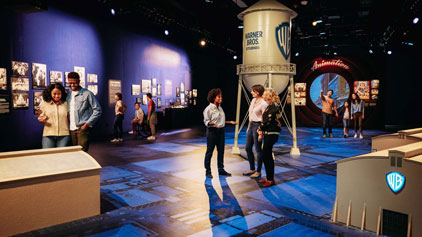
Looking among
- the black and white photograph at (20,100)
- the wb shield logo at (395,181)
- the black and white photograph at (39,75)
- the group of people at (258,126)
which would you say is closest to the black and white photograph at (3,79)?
the black and white photograph at (20,100)

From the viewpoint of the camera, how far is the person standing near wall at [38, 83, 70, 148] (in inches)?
190

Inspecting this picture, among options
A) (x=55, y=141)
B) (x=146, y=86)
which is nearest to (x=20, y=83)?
(x=55, y=141)

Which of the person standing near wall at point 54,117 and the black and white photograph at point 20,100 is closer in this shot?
the person standing near wall at point 54,117

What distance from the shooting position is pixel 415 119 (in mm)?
19703

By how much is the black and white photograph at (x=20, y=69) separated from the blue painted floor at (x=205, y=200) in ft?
13.3

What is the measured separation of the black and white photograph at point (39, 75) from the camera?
10451 millimetres

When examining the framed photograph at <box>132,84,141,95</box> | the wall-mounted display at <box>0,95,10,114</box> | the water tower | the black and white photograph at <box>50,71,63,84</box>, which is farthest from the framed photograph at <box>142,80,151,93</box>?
the water tower

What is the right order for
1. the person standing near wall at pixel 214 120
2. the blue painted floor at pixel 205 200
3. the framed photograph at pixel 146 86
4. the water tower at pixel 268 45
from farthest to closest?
the framed photograph at pixel 146 86, the water tower at pixel 268 45, the person standing near wall at pixel 214 120, the blue painted floor at pixel 205 200

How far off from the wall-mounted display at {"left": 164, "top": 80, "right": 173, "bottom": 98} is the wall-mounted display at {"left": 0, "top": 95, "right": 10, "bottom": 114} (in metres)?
8.87

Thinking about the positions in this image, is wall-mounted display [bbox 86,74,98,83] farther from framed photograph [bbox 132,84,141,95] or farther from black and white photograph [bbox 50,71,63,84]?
framed photograph [bbox 132,84,141,95]

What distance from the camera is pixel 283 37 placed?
920cm

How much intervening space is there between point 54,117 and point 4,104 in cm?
601

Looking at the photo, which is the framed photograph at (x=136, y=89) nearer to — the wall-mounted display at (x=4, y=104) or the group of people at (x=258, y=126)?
the wall-mounted display at (x=4, y=104)

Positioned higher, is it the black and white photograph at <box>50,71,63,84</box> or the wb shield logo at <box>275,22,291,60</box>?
the wb shield logo at <box>275,22,291,60</box>
